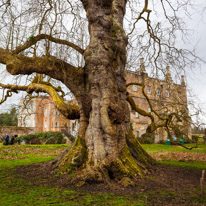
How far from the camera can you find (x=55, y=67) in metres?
6.34

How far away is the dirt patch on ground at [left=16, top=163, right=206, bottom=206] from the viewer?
422cm

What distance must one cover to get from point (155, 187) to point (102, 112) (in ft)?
8.17

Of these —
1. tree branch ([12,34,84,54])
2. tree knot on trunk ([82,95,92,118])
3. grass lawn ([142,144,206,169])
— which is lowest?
grass lawn ([142,144,206,169])

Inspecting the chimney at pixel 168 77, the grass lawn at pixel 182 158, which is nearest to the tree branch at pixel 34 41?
the chimney at pixel 168 77

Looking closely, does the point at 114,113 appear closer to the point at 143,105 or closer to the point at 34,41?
the point at 34,41

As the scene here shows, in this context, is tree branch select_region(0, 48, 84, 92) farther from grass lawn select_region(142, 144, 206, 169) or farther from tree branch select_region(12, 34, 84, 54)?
grass lawn select_region(142, 144, 206, 169)

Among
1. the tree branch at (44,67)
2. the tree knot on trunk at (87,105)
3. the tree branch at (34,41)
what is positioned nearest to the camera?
the tree branch at (44,67)

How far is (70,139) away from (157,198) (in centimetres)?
2120

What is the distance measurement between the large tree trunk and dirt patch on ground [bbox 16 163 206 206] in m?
0.42

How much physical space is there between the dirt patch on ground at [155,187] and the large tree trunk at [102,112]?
0.42 m

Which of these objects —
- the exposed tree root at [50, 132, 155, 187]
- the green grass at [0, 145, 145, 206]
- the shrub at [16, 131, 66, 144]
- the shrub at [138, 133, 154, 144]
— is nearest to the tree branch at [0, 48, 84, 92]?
the exposed tree root at [50, 132, 155, 187]

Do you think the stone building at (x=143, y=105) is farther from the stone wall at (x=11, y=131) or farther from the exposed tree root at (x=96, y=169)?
the exposed tree root at (x=96, y=169)

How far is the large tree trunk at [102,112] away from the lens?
5676 millimetres

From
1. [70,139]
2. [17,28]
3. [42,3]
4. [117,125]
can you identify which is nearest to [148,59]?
[117,125]
